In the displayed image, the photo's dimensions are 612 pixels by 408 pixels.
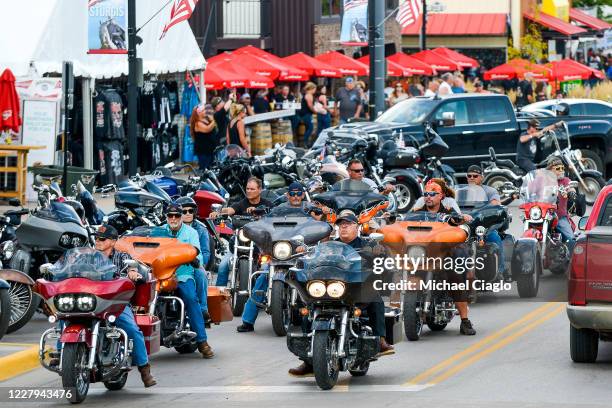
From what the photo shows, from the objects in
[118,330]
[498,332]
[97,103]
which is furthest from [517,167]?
[118,330]

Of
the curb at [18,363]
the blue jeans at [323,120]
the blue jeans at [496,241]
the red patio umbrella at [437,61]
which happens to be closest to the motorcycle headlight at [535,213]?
the blue jeans at [496,241]

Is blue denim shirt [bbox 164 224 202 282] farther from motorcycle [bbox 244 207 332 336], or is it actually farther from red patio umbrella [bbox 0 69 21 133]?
red patio umbrella [bbox 0 69 21 133]

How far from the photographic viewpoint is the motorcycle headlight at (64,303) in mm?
11914

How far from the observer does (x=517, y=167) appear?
28.9 m

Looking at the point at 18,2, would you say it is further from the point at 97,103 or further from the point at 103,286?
the point at 103,286

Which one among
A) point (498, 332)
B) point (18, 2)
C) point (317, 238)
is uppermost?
point (18, 2)

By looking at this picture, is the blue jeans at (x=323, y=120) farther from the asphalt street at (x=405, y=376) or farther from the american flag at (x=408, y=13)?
the asphalt street at (x=405, y=376)

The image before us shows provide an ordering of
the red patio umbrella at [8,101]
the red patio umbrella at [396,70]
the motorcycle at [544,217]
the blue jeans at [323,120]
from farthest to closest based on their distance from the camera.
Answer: the red patio umbrella at [396,70]
the blue jeans at [323,120]
the red patio umbrella at [8,101]
the motorcycle at [544,217]

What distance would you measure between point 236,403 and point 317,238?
3815mm

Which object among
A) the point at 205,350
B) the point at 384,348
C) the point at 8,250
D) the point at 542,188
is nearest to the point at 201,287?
the point at 205,350

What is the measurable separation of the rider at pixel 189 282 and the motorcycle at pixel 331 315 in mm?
1588

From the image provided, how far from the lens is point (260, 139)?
37688 millimetres

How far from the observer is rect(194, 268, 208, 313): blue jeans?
47.4 ft

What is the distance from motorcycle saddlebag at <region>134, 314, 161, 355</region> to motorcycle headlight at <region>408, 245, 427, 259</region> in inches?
123
